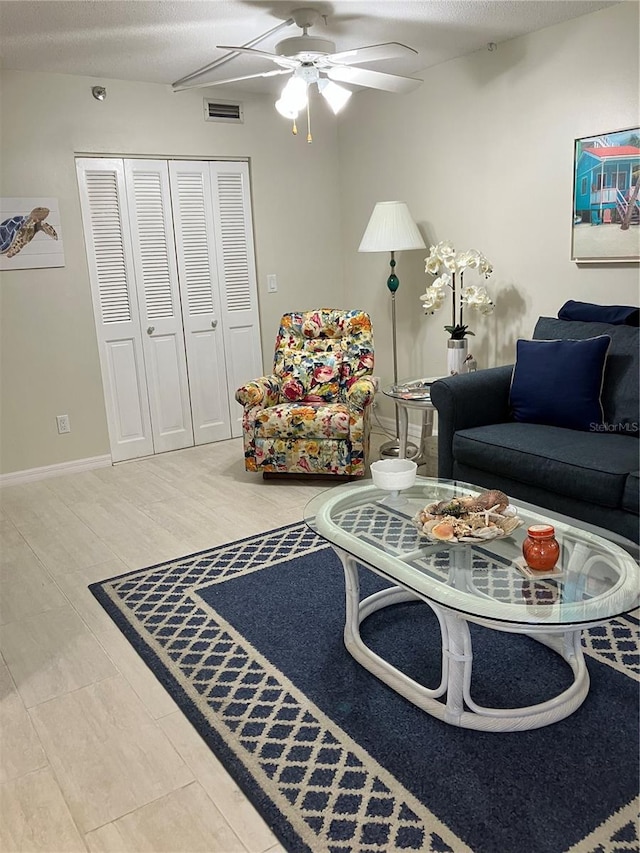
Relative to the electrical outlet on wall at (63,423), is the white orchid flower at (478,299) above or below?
above

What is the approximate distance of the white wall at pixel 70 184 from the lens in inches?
167

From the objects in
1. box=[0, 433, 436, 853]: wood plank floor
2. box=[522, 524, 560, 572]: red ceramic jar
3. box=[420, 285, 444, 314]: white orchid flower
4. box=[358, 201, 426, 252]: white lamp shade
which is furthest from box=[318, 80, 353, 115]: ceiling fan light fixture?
box=[522, 524, 560, 572]: red ceramic jar

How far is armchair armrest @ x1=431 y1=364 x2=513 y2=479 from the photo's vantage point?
139 inches

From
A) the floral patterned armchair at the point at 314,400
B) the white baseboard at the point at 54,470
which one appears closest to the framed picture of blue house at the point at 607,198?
the floral patterned armchair at the point at 314,400

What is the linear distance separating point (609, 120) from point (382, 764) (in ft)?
10.5

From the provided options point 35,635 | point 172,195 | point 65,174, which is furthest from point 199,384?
point 35,635

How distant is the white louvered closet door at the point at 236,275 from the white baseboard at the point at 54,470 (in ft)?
3.38

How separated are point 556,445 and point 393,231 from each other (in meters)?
1.96

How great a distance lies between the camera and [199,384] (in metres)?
5.14

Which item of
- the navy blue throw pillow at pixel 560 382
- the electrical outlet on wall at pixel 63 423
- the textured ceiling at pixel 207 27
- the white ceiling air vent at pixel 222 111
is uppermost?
the textured ceiling at pixel 207 27

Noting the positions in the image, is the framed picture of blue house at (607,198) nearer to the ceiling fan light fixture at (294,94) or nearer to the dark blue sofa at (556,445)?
the dark blue sofa at (556,445)

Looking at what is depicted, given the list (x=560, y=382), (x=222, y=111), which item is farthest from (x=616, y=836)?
(x=222, y=111)

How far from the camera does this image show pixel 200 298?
16.5 ft

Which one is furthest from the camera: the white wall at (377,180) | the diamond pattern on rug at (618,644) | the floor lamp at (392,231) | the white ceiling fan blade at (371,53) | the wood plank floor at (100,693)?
the floor lamp at (392,231)
